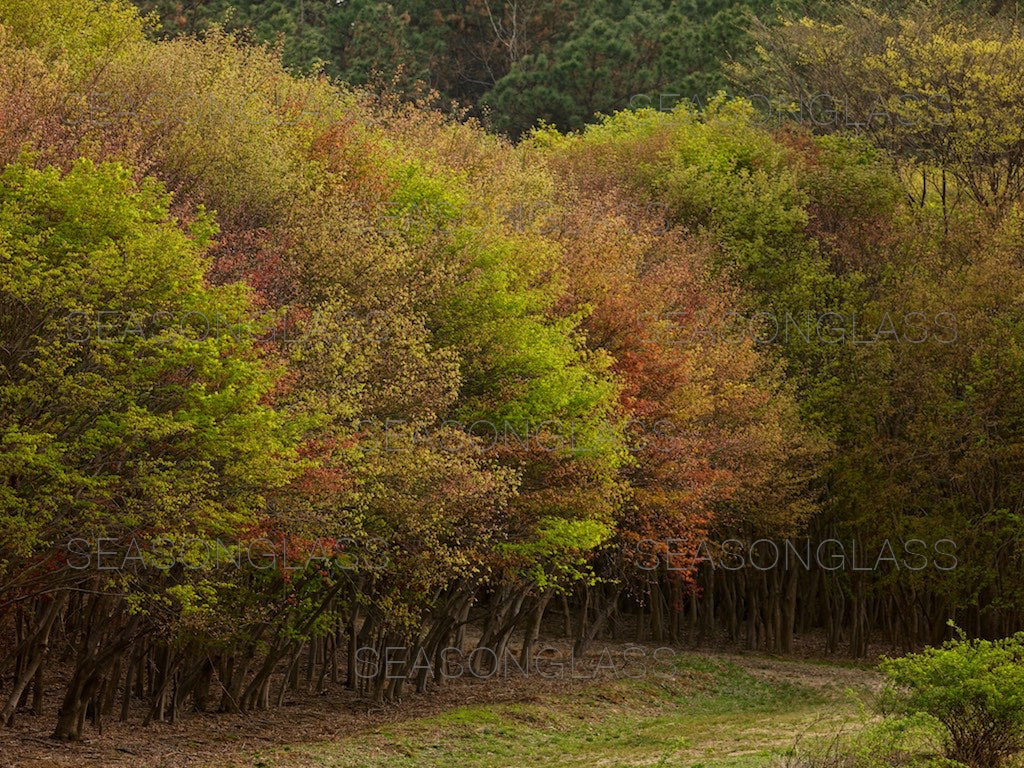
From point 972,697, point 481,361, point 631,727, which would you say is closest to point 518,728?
point 631,727

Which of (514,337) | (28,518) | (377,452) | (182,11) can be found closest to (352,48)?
(182,11)

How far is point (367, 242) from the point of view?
30000 millimetres

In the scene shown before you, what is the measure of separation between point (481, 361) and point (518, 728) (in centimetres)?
861

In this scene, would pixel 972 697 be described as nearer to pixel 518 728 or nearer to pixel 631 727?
pixel 518 728

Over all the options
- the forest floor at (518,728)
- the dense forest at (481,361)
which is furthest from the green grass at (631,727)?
the dense forest at (481,361)

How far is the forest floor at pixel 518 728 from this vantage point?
26.0 m

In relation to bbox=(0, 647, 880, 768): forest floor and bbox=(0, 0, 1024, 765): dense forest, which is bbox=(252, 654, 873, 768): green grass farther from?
bbox=(0, 0, 1024, 765): dense forest

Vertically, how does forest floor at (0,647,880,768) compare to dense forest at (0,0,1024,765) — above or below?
below

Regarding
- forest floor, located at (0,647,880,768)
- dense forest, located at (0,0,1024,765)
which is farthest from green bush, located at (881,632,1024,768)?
dense forest, located at (0,0,1024,765)

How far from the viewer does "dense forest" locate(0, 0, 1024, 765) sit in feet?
71.7

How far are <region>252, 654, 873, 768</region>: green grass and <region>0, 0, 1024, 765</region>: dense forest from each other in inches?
110

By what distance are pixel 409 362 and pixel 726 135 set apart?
1301 inches

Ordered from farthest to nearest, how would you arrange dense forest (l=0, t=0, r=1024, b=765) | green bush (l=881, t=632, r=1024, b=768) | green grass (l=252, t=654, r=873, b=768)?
green grass (l=252, t=654, r=873, b=768)
dense forest (l=0, t=0, r=1024, b=765)
green bush (l=881, t=632, r=1024, b=768)

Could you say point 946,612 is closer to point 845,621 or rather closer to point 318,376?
point 845,621
